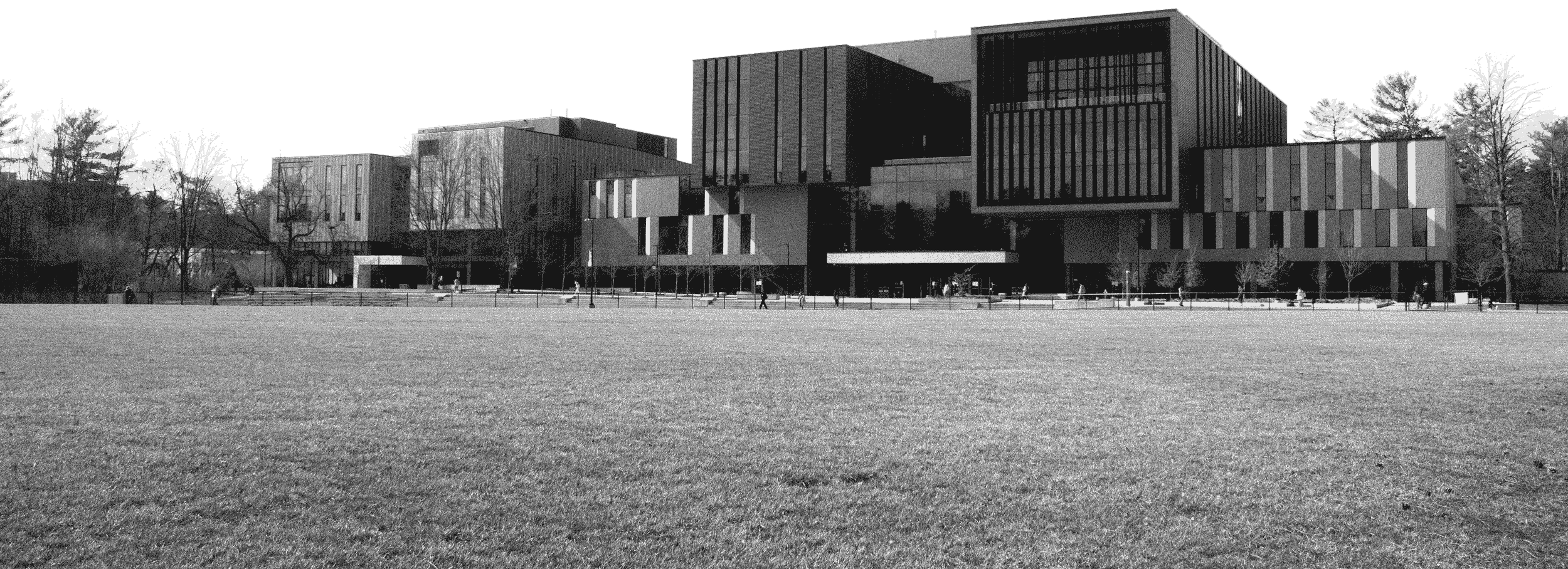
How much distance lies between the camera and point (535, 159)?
377 ft

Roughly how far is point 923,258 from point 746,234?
1782 centimetres

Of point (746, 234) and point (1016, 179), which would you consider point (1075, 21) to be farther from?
point (746, 234)

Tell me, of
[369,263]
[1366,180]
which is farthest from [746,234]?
[1366,180]

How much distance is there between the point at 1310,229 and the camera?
89125mm

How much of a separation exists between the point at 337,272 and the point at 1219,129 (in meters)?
98.0

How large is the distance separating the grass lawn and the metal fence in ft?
146

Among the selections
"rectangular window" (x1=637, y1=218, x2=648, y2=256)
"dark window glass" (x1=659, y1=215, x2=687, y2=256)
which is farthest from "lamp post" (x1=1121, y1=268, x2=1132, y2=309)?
"rectangular window" (x1=637, y1=218, x2=648, y2=256)

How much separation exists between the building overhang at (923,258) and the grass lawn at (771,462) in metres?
74.1

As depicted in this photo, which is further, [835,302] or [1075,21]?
[1075,21]

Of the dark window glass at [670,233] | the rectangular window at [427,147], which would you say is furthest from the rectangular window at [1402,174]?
the rectangular window at [427,147]

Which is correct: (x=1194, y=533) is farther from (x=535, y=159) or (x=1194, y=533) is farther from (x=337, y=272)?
(x=337, y=272)

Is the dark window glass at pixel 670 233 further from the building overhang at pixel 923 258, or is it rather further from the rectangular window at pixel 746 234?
the building overhang at pixel 923 258

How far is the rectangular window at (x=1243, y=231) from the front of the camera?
298ft

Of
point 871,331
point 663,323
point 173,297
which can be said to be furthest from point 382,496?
point 173,297
